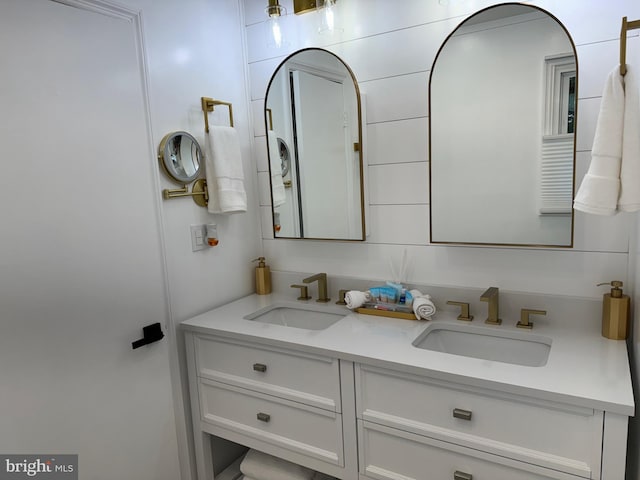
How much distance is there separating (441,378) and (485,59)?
3.58 feet

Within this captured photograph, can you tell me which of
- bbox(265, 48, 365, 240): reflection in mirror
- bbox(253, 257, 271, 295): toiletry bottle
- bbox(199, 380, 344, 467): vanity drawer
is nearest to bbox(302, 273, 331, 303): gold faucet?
bbox(265, 48, 365, 240): reflection in mirror

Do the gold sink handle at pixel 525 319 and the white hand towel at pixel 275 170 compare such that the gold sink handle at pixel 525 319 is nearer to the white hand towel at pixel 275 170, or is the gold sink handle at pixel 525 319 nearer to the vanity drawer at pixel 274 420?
the vanity drawer at pixel 274 420

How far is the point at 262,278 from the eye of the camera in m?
2.20

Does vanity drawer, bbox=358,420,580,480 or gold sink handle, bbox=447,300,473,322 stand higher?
gold sink handle, bbox=447,300,473,322

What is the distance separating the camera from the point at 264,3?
207 centimetres

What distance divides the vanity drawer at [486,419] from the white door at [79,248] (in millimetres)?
886

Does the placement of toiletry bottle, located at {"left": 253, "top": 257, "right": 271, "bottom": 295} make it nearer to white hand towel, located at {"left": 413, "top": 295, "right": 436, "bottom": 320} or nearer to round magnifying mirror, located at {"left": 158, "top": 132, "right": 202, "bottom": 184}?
round magnifying mirror, located at {"left": 158, "top": 132, "right": 202, "bottom": 184}

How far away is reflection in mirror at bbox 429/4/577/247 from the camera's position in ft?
4.84

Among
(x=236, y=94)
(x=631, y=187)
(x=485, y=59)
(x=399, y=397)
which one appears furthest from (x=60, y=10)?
(x=631, y=187)

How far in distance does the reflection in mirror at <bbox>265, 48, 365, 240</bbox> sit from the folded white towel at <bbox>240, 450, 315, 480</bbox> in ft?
3.15

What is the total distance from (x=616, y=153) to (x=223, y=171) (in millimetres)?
1394

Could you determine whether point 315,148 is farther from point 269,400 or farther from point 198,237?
point 269,400

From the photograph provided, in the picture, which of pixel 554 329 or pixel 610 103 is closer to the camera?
pixel 610 103

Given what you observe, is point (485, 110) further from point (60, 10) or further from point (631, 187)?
point (60, 10)
